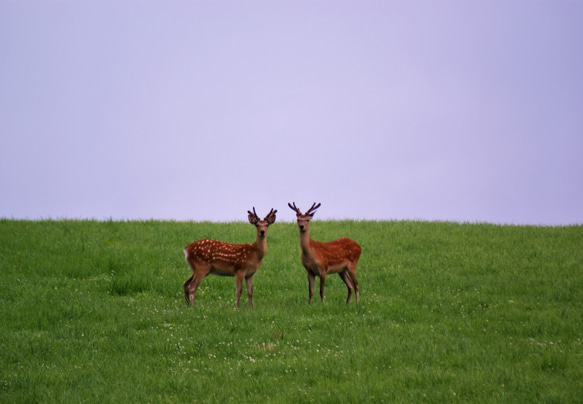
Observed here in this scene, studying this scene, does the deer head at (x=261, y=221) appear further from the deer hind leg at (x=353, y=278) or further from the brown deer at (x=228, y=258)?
the deer hind leg at (x=353, y=278)

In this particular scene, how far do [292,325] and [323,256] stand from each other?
7.03 ft

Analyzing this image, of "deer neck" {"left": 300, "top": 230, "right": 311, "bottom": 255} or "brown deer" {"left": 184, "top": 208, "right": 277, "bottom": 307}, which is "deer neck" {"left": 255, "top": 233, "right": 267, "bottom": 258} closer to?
"brown deer" {"left": 184, "top": 208, "right": 277, "bottom": 307}

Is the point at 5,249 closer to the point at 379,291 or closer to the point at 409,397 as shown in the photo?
the point at 379,291

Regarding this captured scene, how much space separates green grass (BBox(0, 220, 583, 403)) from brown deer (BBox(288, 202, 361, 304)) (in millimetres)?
701

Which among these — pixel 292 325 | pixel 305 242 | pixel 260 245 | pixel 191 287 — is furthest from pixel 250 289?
pixel 292 325

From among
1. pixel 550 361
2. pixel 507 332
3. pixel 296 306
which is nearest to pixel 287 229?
pixel 296 306

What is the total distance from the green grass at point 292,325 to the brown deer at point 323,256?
0.70 metres

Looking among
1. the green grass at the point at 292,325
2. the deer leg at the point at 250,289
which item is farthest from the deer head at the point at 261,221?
the green grass at the point at 292,325

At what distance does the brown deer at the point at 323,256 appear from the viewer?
16438mm

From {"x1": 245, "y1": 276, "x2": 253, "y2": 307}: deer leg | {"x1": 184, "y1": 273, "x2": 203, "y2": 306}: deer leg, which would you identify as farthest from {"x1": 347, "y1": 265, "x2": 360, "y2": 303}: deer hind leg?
{"x1": 184, "y1": 273, "x2": 203, "y2": 306}: deer leg

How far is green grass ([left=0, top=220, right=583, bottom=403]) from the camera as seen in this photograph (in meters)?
11.8

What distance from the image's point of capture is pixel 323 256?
54.6 feet

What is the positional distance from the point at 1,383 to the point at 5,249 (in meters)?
12.2

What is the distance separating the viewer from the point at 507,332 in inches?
595
